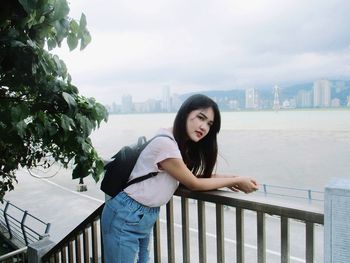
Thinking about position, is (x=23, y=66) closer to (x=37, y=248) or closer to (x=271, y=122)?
(x=37, y=248)

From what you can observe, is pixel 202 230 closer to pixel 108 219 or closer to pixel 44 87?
pixel 108 219

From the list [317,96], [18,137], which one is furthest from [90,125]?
[317,96]

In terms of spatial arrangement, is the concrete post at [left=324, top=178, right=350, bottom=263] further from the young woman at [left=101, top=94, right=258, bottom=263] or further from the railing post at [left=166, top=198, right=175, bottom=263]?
the railing post at [left=166, top=198, right=175, bottom=263]

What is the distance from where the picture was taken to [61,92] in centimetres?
146

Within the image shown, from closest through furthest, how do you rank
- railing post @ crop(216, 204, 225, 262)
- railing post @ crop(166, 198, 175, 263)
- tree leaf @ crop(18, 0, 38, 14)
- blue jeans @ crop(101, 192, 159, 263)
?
1. tree leaf @ crop(18, 0, 38, 14)
2. railing post @ crop(216, 204, 225, 262)
3. blue jeans @ crop(101, 192, 159, 263)
4. railing post @ crop(166, 198, 175, 263)

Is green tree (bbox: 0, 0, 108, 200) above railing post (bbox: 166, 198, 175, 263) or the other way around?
above

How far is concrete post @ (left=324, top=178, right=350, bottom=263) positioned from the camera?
833mm

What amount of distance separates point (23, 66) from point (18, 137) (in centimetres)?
33

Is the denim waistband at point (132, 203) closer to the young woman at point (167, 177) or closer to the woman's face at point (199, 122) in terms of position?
the young woman at point (167, 177)

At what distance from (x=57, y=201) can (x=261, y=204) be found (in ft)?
50.3

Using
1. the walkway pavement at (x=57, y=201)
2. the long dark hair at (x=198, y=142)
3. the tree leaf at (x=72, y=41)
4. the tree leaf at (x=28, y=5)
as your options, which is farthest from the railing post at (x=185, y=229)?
the walkway pavement at (x=57, y=201)

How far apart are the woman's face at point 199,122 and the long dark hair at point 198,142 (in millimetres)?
14

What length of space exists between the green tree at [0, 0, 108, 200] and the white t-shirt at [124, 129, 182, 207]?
0.26 meters

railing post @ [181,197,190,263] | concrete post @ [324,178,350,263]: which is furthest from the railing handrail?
concrete post @ [324,178,350,263]
